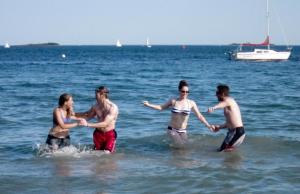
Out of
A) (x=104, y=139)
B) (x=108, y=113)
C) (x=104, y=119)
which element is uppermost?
(x=108, y=113)

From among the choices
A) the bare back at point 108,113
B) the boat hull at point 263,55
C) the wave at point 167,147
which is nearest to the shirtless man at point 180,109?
the wave at point 167,147

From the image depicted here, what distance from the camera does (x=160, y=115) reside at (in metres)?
17.3

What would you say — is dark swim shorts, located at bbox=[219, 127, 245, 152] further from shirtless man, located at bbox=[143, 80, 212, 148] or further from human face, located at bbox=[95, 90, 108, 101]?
human face, located at bbox=[95, 90, 108, 101]

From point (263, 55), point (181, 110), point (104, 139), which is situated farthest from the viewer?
point (263, 55)

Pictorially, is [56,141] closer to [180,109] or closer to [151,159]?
[151,159]

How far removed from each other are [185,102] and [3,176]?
12.5ft

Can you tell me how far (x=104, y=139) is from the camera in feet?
34.7

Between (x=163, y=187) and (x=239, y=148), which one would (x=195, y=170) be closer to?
(x=163, y=187)

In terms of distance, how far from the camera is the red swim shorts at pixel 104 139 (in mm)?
10484

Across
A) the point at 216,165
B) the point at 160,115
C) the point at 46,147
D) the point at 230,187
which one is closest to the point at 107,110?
the point at 46,147

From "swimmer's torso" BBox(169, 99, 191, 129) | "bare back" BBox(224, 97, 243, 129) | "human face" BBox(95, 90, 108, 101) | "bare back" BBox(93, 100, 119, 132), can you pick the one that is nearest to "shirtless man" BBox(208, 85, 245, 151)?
"bare back" BBox(224, 97, 243, 129)

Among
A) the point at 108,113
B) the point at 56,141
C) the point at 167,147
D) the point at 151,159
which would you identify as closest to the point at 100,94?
the point at 108,113

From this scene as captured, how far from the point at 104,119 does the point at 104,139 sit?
19.1 inches

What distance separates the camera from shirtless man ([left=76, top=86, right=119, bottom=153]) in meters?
10.2
